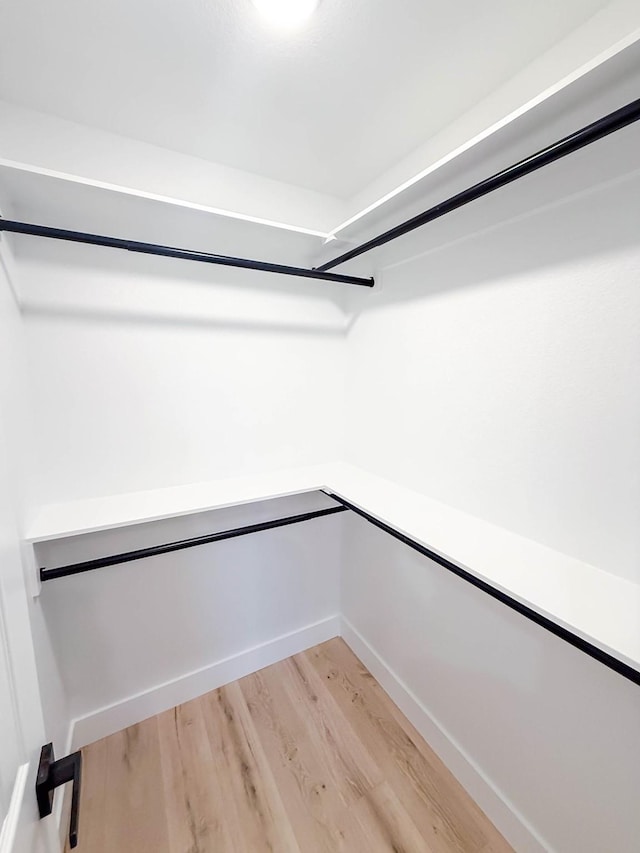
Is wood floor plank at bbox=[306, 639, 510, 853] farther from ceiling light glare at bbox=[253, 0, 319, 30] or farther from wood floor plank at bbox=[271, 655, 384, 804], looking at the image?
ceiling light glare at bbox=[253, 0, 319, 30]

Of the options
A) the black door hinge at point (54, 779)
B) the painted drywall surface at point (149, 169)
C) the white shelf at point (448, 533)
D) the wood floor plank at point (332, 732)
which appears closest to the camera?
the black door hinge at point (54, 779)

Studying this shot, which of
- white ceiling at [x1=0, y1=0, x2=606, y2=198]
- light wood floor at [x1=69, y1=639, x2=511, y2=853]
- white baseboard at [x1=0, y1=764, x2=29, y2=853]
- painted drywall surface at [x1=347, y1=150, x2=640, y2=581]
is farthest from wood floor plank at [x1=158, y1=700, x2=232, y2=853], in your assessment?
white ceiling at [x1=0, y1=0, x2=606, y2=198]

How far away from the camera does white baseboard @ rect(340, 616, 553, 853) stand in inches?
44.3

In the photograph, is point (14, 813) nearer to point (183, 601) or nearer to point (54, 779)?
point (54, 779)

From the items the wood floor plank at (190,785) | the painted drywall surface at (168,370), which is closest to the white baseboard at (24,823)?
the wood floor plank at (190,785)

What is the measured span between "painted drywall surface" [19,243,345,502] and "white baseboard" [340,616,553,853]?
1153 millimetres

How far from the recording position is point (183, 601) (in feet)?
5.25

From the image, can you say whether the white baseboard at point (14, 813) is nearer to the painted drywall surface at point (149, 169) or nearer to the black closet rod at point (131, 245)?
the black closet rod at point (131, 245)

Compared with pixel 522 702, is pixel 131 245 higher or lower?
higher

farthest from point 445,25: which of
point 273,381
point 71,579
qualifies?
point 71,579

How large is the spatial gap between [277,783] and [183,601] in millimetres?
784

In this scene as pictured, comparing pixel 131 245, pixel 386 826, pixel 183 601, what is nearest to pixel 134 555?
pixel 183 601

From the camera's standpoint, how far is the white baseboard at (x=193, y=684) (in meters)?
1.47

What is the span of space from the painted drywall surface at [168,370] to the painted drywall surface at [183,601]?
271 millimetres
